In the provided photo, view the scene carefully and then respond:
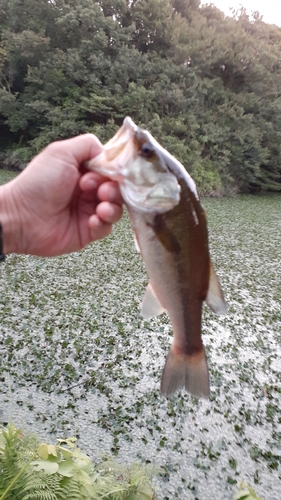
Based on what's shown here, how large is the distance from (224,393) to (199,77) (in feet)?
65.9

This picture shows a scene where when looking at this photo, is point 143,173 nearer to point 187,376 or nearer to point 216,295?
point 216,295

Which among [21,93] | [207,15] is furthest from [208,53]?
[21,93]

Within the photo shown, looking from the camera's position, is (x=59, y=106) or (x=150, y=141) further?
(x=59, y=106)

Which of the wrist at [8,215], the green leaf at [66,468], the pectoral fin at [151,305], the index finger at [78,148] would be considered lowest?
the green leaf at [66,468]

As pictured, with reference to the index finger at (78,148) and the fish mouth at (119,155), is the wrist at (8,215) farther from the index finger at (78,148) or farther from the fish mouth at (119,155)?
the fish mouth at (119,155)

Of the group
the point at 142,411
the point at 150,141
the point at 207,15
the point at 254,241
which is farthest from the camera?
the point at 207,15

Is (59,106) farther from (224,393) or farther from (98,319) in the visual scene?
(224,393)

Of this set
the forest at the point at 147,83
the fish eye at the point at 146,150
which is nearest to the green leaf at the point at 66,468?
the fish eye at the point at 146,150

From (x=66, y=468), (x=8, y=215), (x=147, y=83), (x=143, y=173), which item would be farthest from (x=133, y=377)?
(x=147, y=83)

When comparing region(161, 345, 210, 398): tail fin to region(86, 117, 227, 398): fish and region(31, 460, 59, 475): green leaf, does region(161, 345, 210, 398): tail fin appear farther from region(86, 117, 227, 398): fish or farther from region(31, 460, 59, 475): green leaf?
region(31, 460, 59, 475): green leaf

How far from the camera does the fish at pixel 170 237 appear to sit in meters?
1.19

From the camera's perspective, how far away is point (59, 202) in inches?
59.7

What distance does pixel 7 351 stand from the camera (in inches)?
171

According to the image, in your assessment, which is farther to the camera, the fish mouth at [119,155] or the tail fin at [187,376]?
the tail fin at [187,376]
